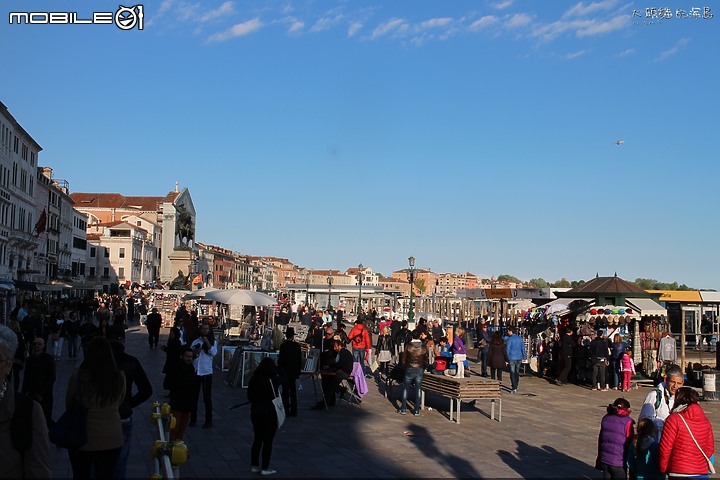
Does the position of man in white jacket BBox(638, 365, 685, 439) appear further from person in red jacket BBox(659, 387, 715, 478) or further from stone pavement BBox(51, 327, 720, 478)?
stone pavement BBox(51, 327, 720, 478)

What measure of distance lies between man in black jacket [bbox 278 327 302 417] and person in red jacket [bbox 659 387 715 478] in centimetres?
711

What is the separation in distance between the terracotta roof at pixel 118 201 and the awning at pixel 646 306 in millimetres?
99011

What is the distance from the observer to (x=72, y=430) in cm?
495

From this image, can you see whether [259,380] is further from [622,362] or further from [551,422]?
[622,362]

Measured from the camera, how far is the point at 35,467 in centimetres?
372

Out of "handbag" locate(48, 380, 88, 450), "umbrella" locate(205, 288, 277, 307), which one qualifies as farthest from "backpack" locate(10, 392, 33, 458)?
"umbrella" locate(205, 288, 277, 307)

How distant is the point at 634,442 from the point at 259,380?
Answer: 12.9ft

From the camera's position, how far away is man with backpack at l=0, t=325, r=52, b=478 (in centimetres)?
371

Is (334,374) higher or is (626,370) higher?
(334,374)

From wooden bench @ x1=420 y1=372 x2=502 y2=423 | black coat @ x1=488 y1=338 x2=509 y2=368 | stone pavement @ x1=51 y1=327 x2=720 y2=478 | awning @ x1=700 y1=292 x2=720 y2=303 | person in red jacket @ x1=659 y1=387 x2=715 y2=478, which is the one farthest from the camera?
awning @ x1=700 y1=292 x2=720 y2=303

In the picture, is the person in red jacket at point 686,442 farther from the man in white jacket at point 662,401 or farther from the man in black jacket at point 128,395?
the man in black jacket at point 128,395

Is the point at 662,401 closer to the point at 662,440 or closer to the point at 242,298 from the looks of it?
the point at 662,440

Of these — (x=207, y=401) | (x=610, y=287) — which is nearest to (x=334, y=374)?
(x=207, y=401)

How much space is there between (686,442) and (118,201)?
118m
